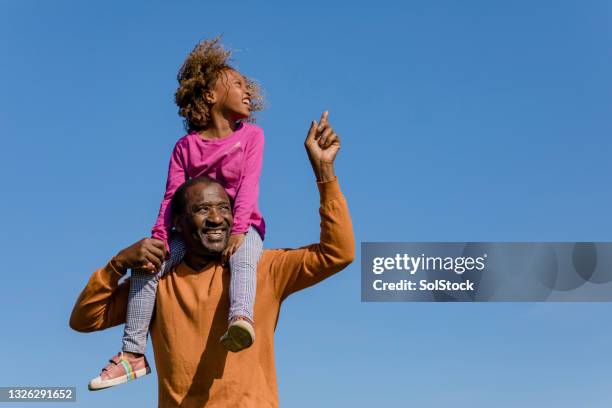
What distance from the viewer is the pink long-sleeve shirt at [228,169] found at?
7.05m

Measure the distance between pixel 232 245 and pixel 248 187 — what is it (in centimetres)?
43

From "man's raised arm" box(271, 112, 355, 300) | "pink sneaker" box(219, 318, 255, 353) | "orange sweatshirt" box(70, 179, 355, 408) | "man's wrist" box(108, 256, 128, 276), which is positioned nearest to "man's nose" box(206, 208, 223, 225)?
"orange sweatshirt" box(70, 179, 355, 408)

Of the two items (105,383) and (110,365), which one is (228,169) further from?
(105,383)

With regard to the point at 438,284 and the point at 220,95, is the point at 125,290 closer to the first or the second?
the point at 220,95

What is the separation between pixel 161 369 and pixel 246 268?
93cm

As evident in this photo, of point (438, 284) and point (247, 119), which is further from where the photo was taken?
point (438, 284)

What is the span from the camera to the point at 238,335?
253 inches

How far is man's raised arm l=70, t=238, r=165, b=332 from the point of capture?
688cm

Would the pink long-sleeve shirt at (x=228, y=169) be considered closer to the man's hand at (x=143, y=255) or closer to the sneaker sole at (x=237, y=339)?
the man's hand at (x=143, y=255)

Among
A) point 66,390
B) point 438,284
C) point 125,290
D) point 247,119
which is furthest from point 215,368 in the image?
point 438,284

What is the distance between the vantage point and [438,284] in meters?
15.0

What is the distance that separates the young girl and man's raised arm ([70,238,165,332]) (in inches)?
4.0

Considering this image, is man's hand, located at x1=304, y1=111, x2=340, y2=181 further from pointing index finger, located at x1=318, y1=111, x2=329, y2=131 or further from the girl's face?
the girl's face

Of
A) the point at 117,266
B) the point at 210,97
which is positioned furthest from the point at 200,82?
the point at 117,266
